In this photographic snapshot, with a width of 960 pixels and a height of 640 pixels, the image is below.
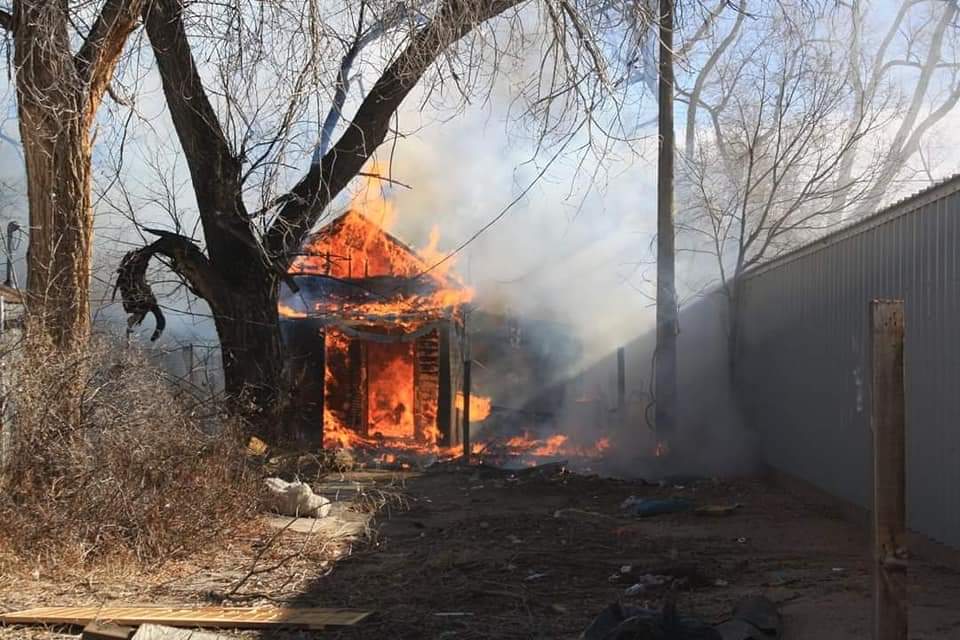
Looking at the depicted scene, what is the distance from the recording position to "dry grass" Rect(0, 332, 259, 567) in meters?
7.05

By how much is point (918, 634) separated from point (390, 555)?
14.4 ft

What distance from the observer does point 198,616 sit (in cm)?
578

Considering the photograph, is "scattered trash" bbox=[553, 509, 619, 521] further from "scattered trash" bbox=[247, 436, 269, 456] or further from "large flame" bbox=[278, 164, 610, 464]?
"large flame" bbox=[278, 164, 610, 464]

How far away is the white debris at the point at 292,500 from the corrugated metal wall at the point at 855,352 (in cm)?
540

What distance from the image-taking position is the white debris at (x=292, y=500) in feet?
32.0

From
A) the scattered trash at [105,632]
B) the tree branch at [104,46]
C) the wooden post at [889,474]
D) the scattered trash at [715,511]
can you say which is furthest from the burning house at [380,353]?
the wooden post at [889,474]

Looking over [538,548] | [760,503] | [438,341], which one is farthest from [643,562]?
[438,341]

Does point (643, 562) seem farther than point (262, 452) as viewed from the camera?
No

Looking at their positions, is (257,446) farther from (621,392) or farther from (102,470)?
(621,392)

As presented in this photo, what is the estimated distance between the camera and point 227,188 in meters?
11.7

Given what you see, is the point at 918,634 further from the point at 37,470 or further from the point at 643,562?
the point at 37,470

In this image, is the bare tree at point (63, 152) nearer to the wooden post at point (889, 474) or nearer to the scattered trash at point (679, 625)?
the scattered trash at point (679, 625)

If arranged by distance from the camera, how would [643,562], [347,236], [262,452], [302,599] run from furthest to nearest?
[347,236] < [262,452] < [643,562] < [302,599]

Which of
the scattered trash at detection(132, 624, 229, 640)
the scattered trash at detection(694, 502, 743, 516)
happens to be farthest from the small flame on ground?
the scattered trash at detection(132, 624, 229, 640)
